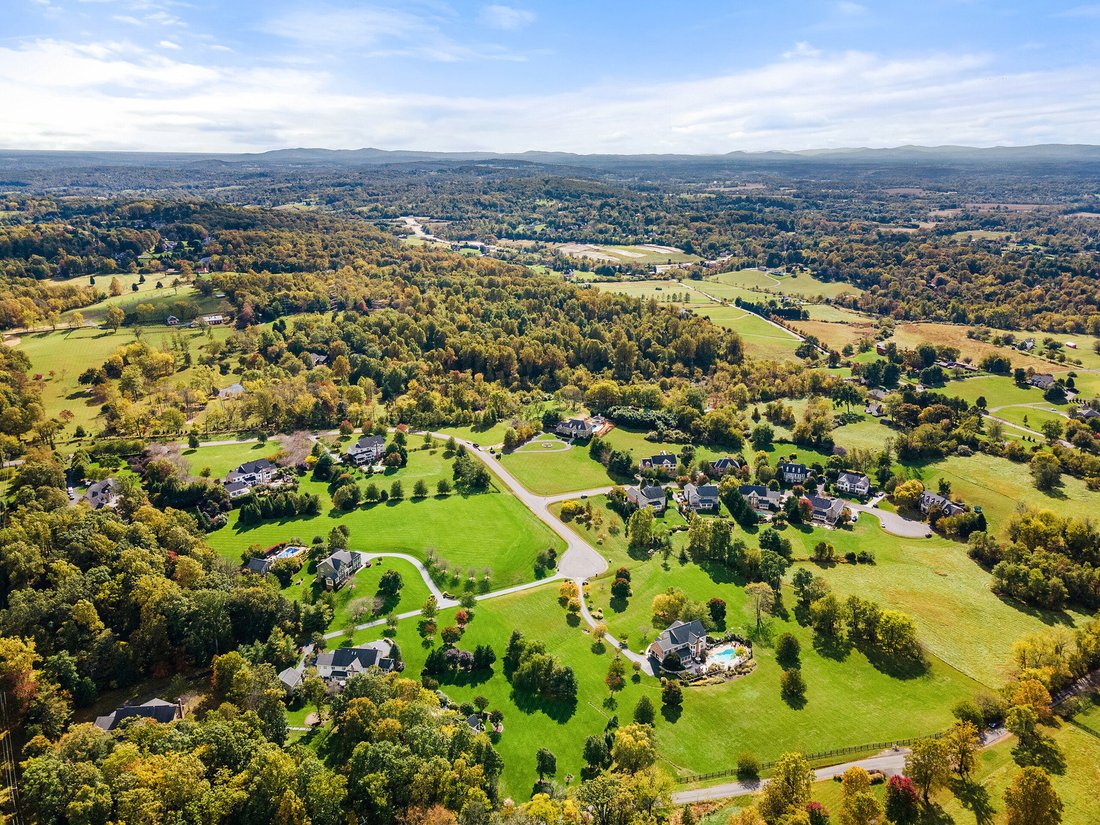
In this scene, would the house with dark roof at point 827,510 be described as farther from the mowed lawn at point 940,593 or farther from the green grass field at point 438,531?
the green grass field at point 438,531

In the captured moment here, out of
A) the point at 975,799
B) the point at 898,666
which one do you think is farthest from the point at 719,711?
the point at 898,666

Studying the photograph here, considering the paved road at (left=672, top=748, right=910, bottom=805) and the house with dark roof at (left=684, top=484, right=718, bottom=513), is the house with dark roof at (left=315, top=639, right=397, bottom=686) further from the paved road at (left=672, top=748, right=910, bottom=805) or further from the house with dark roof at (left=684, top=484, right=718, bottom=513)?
the house with dark roof at (left=684, top=484, right=718, bottom=513)

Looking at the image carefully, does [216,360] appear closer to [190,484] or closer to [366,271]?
[190,484]

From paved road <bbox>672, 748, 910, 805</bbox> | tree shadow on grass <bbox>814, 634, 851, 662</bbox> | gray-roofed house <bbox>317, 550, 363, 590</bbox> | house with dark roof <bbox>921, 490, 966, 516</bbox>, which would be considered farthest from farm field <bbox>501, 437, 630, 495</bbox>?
paved road <bbox>672, 748, 910, 805</bbox>

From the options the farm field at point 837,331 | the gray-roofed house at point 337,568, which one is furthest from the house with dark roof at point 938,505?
the gray-roofed house at point 337,568

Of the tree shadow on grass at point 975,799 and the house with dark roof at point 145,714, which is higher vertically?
the house with dark roof at point 145,714

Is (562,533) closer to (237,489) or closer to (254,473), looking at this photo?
(237,489)
